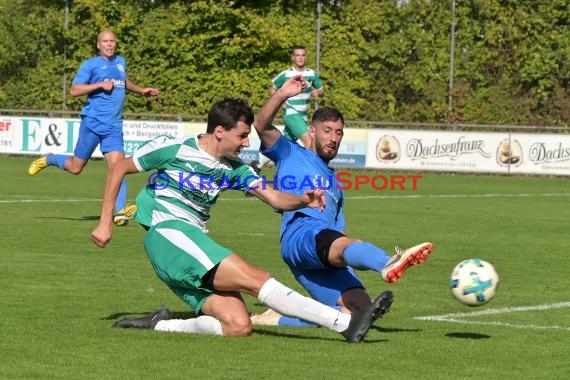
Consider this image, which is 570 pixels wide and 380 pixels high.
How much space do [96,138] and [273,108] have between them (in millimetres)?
8635

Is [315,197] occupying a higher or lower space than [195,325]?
higher

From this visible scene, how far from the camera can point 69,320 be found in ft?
29.2

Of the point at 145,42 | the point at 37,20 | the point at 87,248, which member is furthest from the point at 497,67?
the point at 87,248

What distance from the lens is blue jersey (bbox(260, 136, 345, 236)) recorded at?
9141mm

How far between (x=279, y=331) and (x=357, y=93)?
2967cm

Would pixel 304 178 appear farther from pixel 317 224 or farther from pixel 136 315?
pixel 136 315

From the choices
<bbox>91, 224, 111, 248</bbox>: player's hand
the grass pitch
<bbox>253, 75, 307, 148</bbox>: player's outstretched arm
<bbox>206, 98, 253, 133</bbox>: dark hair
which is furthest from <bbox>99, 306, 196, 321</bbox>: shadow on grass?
<bbox>206, 98, 253, 133</bbox>: dark hair

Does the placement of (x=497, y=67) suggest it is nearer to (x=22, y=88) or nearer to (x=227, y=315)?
(x=22, y=88)

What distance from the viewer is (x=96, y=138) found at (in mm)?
17219

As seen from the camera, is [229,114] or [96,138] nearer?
[229,114]

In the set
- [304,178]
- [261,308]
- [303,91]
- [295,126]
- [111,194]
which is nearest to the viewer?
[111,194]

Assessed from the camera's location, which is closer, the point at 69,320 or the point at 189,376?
the point at 189,376

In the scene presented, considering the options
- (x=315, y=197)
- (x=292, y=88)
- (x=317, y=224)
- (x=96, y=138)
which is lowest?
(x=96, y=138)

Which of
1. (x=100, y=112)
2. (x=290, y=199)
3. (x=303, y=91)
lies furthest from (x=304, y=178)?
(x=303, y=91)
